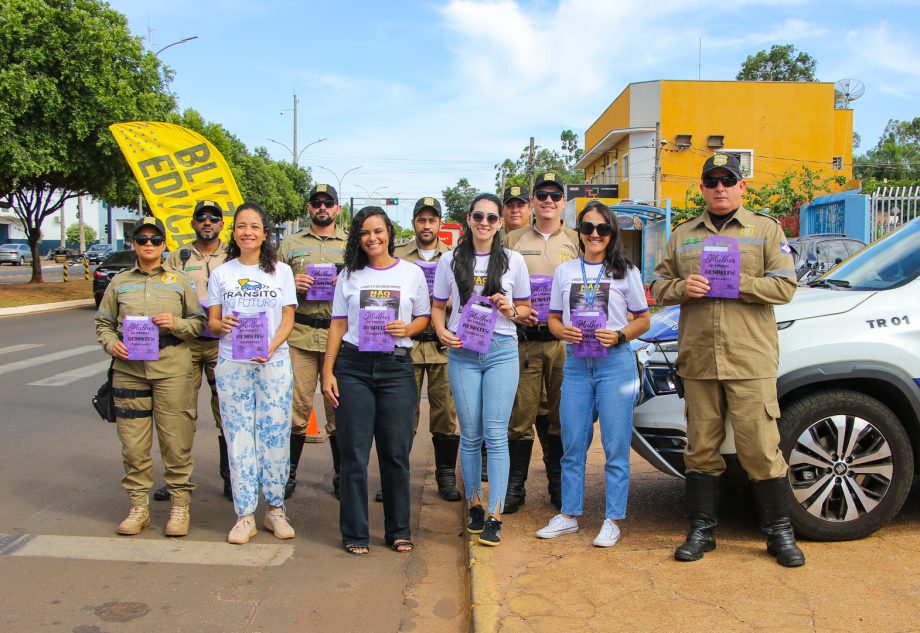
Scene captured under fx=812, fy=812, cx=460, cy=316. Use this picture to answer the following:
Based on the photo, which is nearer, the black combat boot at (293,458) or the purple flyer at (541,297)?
the purple flyer at (541,297)

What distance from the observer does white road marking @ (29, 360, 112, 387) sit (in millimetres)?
10406

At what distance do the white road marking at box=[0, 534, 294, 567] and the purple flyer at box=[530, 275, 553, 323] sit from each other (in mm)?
2123

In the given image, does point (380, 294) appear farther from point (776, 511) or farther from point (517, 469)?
point (776, 511)

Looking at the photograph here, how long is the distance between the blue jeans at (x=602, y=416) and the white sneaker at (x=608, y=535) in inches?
1.8

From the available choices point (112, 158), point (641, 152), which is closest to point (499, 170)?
point (641, 152)

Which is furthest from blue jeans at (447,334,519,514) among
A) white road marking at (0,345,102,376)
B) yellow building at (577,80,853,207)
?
yellow building at (577,80,853,207)

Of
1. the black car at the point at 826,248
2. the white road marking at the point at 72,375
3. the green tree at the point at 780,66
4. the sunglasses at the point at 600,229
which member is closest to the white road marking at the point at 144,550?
the sunglasses at the point at 600,229

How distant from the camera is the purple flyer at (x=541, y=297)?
527cm

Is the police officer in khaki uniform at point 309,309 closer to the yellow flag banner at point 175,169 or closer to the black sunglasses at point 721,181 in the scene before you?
→ the yellow flag banner at point 175,169

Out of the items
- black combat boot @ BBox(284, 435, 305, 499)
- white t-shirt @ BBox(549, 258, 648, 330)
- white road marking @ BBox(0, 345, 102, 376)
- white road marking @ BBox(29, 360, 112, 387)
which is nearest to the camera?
→ white t-shirt @ BBox(549, 258, 648, 330)

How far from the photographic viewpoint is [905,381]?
430cm

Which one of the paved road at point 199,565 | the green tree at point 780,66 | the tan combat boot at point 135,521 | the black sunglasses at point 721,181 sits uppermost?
the green tree at point 780,66

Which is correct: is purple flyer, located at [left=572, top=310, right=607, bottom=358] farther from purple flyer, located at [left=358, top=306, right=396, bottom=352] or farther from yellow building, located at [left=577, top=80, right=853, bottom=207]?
yellow building, located at [left=577, top=80, right=853, bottom=207]

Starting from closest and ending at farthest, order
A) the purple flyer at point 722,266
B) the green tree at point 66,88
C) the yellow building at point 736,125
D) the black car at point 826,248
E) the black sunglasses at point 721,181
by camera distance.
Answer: the purple flyer at point 722,266 → the black sunglasses at point 721,181 → the black car at point 826,248 → the green tree at point 66,88 → the yellow building at point 736,125
